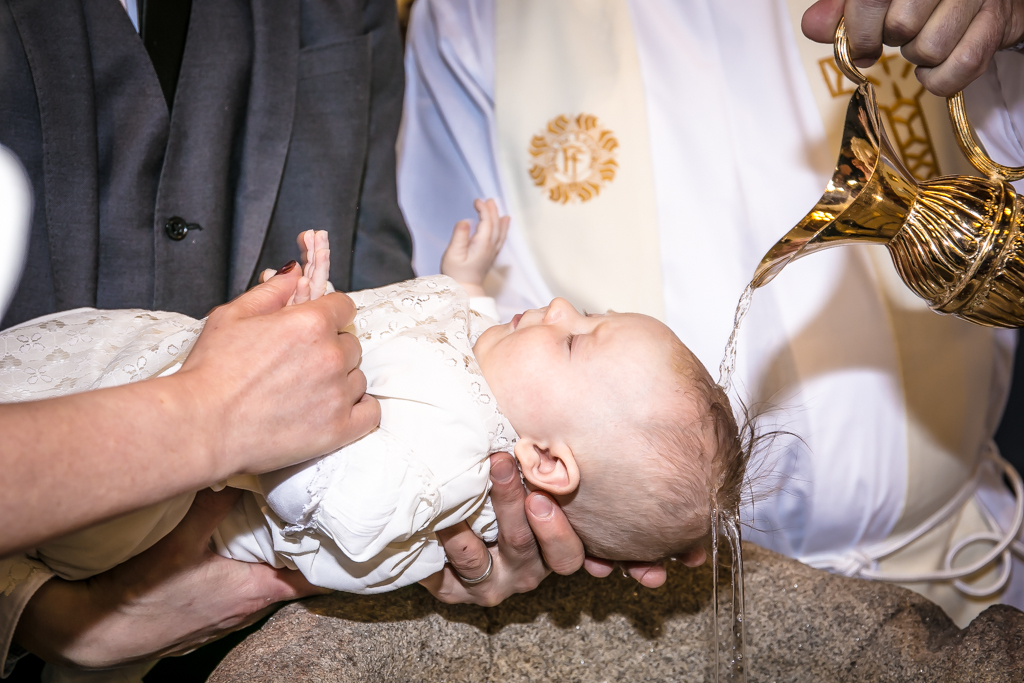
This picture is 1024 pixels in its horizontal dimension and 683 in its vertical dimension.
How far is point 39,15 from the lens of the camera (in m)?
1.51

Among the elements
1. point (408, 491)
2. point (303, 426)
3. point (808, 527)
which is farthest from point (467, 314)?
point (808, 527)

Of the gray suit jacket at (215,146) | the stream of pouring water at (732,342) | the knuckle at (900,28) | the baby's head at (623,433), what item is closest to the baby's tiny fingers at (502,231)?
the gray suit jacket at (215,146)

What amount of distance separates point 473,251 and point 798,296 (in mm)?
861

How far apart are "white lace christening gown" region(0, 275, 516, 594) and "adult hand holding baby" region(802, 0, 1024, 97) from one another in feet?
3.08

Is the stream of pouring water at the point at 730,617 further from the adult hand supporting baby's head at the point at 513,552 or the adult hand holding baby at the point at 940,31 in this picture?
the adult hand holding baby at the point at 940,31

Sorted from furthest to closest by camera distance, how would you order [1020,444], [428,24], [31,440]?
[1020,444], [428,24], [31,440]

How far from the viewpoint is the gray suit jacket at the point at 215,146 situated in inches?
60.4

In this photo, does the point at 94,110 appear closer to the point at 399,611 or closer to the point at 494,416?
the point at 494,416

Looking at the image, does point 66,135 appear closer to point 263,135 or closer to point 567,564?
point 263,135

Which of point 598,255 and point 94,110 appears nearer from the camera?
point 94,110

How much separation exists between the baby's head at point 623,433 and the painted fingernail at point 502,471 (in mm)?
86

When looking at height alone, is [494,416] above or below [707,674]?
above

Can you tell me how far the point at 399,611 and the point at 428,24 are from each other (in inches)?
70.7

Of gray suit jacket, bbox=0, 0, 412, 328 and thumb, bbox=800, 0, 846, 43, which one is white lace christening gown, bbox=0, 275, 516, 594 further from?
thumb, bbox=800, 0, 846, 43
